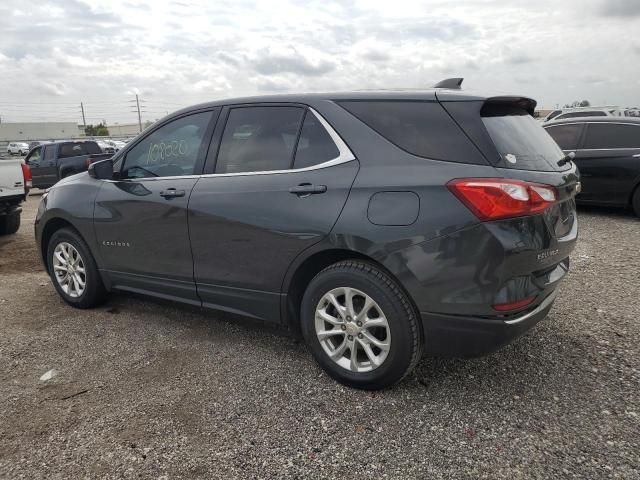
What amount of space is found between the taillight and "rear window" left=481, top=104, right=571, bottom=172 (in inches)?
5.6

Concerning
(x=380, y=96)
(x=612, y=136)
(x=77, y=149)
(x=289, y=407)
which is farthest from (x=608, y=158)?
(x=77, y=149)

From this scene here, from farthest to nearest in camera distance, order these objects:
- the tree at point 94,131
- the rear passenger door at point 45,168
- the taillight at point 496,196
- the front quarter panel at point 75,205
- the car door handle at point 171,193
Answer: the tree at point 94,131
the rear passenger door at point 45,168
the front quarter panel at point 75,205
the car door handle at point 171,193
the taillight at point 496,196

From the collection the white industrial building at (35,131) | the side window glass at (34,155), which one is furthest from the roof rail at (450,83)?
the white industrial building at (35,131)

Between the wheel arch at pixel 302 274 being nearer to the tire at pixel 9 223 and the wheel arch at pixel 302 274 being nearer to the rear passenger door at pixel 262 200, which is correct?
the rear passenger door at pixel 262 200

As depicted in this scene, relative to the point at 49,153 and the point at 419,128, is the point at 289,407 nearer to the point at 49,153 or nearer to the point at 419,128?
the point at 419,128

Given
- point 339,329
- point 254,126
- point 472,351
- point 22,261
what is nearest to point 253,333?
point 339,329

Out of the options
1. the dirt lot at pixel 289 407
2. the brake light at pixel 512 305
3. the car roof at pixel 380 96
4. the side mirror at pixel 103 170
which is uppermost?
the car roof at pixel 380 96

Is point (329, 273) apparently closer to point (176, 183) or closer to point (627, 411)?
point (176, 183)

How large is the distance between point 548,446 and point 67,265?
4027mm

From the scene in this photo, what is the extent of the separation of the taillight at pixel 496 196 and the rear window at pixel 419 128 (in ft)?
0.53

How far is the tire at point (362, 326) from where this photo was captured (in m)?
2.77

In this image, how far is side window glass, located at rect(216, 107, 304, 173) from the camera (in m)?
3.24

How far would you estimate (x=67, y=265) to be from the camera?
456 centimetres

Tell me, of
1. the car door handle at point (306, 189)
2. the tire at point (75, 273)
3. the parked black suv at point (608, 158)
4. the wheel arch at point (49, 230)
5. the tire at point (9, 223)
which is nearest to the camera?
the car door handle at point (306, 189)
